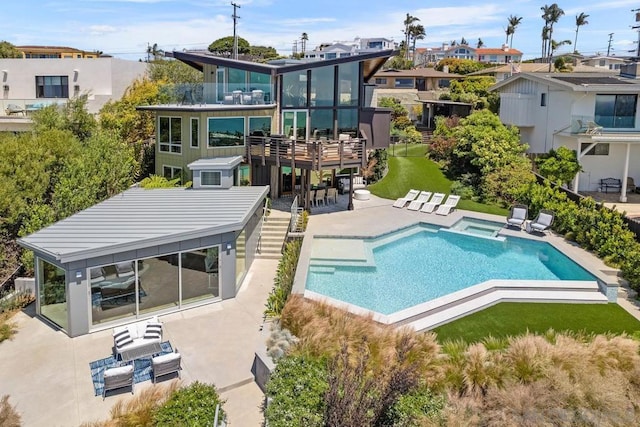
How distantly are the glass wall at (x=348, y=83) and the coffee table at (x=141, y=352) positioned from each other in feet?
57.9

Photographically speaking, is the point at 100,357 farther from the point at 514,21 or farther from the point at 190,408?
the point at 514,21

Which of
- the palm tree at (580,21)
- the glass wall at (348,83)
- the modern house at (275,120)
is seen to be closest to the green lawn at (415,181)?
the modern house at (275,120)

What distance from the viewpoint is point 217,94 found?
24141 millimetres

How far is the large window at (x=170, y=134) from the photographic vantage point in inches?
Result: 960

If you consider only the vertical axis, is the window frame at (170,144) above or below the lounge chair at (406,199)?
above

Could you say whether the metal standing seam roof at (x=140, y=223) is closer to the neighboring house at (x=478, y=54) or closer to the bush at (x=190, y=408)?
the bush at (x=190, y=408)

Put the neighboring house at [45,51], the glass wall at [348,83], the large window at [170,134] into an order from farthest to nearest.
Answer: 1. the neighboring house at [45,51]
2. the glass wall at [348,83]
3. the large window at [170,134]

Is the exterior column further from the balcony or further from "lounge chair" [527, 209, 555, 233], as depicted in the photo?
the balcony

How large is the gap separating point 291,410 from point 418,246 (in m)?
12.9

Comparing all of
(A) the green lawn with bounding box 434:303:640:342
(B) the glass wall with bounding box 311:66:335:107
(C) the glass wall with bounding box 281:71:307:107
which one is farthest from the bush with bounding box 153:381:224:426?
(B) the glass wall with bounding box 311:66:335:107

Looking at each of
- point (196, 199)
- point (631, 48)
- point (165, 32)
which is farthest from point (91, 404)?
point (165, 32)

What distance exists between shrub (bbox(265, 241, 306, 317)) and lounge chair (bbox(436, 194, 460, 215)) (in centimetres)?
829

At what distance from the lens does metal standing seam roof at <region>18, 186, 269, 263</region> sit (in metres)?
A: 12.8

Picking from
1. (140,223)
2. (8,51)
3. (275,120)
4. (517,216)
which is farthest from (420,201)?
(8,51)
